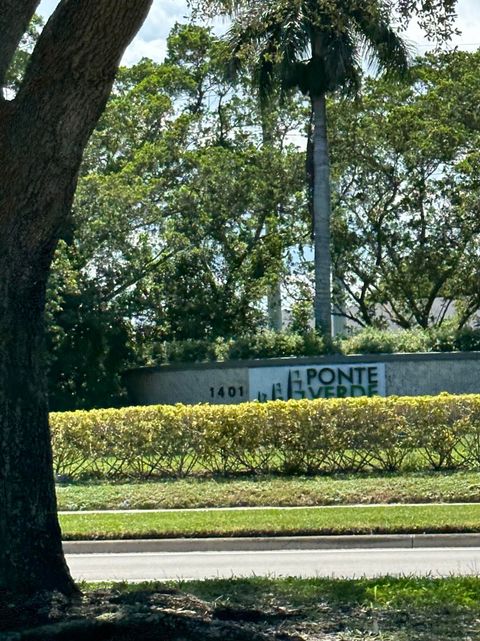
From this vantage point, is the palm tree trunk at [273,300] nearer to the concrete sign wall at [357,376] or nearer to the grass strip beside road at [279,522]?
the concrete sign wall at [357,376]

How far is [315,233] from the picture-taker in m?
33.3

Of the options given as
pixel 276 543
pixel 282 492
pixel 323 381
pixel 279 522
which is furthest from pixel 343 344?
pixel 276 543

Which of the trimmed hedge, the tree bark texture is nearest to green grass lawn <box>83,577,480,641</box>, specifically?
the tree bark texture

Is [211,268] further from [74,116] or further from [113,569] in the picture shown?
[74,116]

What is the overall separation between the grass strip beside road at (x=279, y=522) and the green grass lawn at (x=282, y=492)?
887 millimetres

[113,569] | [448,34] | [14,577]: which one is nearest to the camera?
[14,577]

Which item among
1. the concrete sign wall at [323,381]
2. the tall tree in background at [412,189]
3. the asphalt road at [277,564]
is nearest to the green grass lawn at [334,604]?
the asphalt road at [277,564]

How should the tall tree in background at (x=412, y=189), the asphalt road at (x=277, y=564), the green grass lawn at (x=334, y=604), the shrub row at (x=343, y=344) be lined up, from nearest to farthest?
the green grass lawn at (x=334, y=604), the asphalt road at (x=277, y=564), the shrub row at (x=343, y=344), the tall tree in background at (x=412, y=189)

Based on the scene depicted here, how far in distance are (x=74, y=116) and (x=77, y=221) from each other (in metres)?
27.3

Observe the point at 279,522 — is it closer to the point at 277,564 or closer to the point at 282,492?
the point at 277,564

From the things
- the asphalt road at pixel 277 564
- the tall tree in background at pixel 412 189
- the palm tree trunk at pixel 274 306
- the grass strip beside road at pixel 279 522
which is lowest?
the asphalt road at pixel 277 564

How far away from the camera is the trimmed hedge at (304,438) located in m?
20.3

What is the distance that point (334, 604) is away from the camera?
7.44 m

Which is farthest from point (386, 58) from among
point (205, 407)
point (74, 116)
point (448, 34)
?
point (74, 116)
